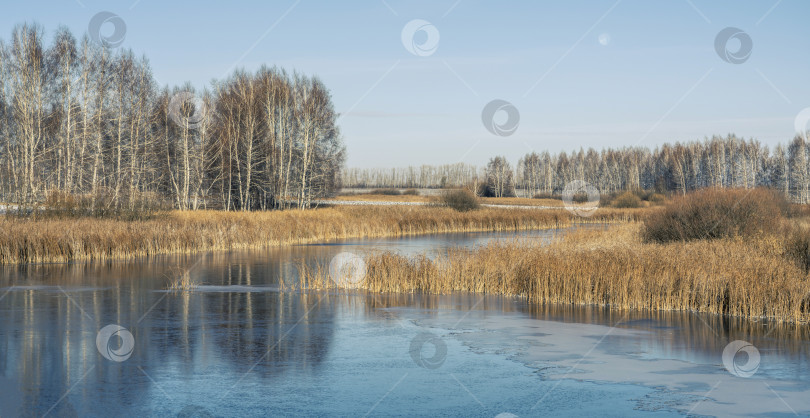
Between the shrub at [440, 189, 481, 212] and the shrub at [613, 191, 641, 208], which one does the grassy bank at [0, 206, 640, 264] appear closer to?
the shrub at [440, 189, 481, 212]

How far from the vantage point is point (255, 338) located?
34.6 ft

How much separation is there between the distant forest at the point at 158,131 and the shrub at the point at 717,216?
78.8 feet

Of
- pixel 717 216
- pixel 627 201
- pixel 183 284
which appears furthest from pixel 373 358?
pixel 627 201

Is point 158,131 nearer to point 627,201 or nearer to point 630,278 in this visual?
point 630,278

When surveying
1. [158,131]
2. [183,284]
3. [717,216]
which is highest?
[158,131]

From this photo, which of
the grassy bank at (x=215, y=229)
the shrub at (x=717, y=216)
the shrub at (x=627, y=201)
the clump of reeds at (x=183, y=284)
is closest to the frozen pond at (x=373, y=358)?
the clump of reeds at (x=183, y=284)

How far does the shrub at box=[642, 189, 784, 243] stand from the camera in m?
22.2

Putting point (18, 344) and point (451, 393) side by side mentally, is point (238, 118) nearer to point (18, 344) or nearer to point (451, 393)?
point (18, 344)

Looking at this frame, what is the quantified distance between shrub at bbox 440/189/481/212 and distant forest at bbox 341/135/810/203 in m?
39.6

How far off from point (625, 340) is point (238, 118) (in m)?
37.2

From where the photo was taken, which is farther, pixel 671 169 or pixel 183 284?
pixel 671 169

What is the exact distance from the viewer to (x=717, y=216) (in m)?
22.3

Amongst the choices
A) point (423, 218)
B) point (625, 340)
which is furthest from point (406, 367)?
point (423, 218)

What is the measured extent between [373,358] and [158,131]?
41.9 metres
